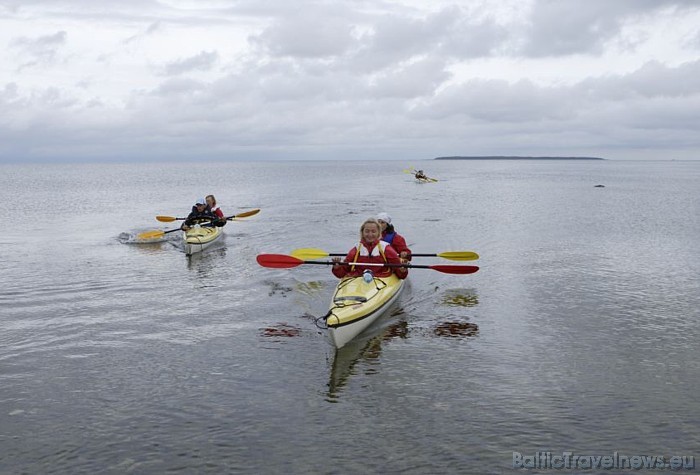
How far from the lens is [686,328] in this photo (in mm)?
12203

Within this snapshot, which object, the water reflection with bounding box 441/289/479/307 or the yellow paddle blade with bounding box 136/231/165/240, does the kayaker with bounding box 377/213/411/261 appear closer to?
the water reflection with bounding box 441/289/479/307

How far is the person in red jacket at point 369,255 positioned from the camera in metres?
13.4

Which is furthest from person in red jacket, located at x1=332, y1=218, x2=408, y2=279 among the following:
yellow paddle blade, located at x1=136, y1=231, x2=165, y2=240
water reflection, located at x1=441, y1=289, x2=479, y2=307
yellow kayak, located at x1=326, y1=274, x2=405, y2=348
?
yellow paddle blade, located at x1=136, y1=231, x2=165, y2=240

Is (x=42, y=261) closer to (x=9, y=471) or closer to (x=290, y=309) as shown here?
(x=290, y=309)

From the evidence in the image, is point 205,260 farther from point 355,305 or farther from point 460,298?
point 355,305

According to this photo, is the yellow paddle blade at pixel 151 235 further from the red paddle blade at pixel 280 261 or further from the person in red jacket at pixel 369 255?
the person in red jacket at pixel 369 255

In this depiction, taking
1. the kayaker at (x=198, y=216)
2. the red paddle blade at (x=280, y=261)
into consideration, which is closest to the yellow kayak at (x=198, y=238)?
the kayaker at (x=198, y=216)

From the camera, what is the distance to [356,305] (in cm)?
1153

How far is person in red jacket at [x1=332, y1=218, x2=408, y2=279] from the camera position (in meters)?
13.4

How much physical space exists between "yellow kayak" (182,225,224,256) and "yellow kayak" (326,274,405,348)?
35.0ft

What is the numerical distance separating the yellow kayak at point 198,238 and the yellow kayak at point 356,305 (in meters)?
10.7

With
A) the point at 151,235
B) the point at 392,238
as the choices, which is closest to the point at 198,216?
the point at 151,235

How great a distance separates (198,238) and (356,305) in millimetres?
12618

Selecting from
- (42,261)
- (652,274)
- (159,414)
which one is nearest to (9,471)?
(159,414)
